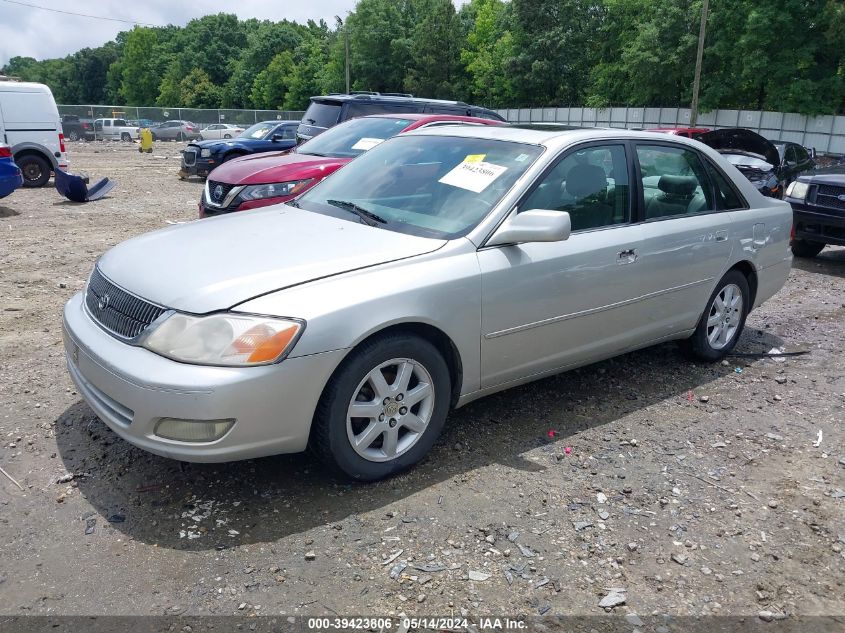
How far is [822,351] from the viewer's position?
5805mm

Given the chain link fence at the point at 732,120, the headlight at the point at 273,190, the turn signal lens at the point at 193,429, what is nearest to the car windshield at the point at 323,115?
the headlight at the point at 273,190

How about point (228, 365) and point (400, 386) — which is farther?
point (400, 386)

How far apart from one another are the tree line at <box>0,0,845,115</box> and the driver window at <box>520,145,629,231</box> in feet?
122

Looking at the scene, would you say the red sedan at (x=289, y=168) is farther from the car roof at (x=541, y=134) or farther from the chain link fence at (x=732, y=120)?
the chain link fence at (x=732, y=120)

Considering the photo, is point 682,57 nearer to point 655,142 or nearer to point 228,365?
point 655,142

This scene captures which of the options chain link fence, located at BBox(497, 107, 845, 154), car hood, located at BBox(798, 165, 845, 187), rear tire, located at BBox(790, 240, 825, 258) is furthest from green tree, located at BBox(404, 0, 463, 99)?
rear tire, located at BBox(790, 240, 825, 258)

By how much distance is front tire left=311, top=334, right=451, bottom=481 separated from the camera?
10.4ft

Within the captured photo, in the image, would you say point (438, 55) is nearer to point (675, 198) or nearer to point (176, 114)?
point (176, 114)

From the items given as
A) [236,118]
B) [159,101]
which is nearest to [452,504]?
[236,118]

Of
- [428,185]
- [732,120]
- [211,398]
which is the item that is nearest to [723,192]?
[428,185]

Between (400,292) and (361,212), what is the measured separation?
958 mm

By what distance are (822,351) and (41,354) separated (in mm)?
5966

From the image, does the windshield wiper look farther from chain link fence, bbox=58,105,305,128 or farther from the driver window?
chain link fence, bbox=58,105,305,128

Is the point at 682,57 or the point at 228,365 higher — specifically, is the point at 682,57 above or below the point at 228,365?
above
